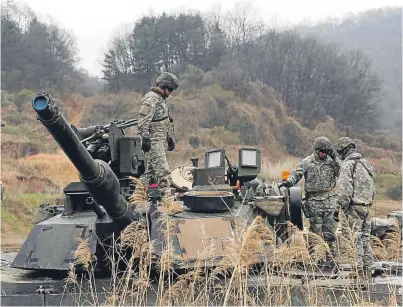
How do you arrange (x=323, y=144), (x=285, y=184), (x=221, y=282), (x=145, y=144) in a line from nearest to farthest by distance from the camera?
(x=221, y=282) → (x=145, y=144) → (x=285, y=184) → (x=323, y=144)

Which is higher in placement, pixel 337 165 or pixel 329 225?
pixel 337 165

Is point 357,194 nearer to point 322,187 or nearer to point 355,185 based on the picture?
point 355,185

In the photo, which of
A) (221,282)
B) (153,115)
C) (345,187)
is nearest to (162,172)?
(153,115)

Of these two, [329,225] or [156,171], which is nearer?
[156,171]

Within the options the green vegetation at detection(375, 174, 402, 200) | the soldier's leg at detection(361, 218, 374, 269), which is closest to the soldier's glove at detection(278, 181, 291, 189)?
the soldier's leg at detection(361, 218, 374, 269)

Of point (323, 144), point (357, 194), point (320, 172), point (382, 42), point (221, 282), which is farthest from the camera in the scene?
point (382, 42)

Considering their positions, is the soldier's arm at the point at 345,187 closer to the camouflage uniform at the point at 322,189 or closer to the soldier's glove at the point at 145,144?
the camouflage uniform at the point at 322,189

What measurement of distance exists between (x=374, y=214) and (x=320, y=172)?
1269 centimetres

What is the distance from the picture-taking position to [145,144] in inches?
315

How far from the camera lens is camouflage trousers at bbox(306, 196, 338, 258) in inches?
391

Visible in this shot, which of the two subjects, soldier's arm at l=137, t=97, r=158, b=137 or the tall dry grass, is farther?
soldier's arm at l=137, t=97, r=158, b=137

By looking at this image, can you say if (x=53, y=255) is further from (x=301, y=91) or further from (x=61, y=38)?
(x=61, y=38)

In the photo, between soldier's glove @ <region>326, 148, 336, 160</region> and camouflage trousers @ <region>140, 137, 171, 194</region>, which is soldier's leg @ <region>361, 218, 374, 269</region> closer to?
soldier's glove @ <region>326, 148, 336, 160</region>

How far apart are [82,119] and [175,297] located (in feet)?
102
